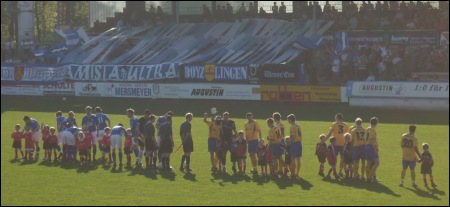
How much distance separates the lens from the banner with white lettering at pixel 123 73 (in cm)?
4203

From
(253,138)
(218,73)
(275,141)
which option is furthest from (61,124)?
(218,73)

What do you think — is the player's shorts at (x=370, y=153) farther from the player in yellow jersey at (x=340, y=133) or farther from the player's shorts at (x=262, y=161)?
the player's shorts at (x=262, y=161)

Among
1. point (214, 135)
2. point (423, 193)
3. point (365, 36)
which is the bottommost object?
point (423, 193)

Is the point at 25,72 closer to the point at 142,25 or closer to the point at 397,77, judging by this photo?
the point at 142,25

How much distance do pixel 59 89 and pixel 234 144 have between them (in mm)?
23657

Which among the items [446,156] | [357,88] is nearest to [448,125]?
[357,88]

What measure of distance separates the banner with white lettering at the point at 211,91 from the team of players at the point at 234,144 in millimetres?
15339

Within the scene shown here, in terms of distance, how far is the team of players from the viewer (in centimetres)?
1903

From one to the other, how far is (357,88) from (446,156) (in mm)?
13334

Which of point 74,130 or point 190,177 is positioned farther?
point 74,130

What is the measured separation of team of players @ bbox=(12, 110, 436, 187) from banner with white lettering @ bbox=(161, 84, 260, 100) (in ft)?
50.3

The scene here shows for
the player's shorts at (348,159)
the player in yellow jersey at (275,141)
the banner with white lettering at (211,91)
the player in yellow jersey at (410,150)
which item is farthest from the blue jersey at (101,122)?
the banner with white lettering at (211,91)

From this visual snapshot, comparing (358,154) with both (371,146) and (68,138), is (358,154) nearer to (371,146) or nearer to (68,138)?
(371,146)

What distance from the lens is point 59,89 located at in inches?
1681
